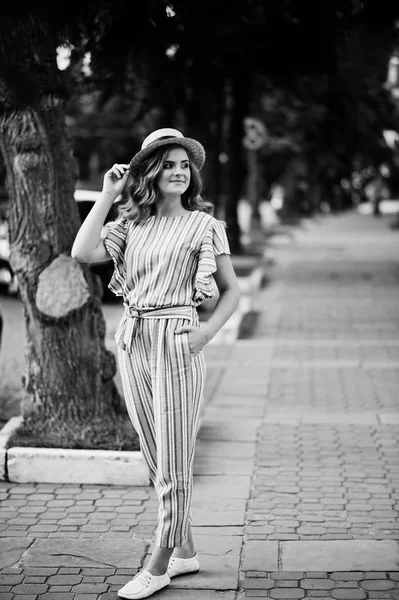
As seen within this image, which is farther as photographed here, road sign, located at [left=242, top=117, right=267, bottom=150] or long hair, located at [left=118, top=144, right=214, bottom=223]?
road sign, located at [left=242, top=117, right=267, bottom=150]

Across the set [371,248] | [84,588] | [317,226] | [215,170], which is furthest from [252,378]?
[317,226]

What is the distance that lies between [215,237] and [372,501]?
82.5 inches

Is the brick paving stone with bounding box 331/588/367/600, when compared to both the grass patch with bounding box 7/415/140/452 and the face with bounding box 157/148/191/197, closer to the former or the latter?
the face with bounding box 157/148/191/197

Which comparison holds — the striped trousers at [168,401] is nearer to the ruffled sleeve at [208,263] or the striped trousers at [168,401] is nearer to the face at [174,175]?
the ruffled sleeve at [208,263]

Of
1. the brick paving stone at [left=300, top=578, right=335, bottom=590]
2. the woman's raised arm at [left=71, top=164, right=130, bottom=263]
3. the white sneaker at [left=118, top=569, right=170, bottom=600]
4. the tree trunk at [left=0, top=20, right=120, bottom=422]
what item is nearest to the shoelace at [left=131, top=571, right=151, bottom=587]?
the white sneaker at [left=118, top=569, right=170, bottom=600]

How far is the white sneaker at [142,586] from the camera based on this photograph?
399 centimetres

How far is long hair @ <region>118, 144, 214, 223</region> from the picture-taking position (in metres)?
4.02

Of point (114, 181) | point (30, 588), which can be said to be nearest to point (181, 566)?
point (30, 588)

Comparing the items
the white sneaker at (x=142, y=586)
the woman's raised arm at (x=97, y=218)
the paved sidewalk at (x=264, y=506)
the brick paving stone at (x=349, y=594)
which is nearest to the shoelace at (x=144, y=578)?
the white sneaker at (x=142, y=586)

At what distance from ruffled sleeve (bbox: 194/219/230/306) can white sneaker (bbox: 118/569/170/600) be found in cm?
121

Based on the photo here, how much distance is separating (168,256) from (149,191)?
1.01 feet

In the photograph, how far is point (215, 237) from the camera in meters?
4.07

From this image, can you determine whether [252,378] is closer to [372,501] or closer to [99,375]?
[99,375]

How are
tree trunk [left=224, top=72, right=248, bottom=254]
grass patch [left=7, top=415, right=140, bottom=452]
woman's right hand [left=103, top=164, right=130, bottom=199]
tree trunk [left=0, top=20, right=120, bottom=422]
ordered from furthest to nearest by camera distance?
tree trunk [left=224, top=72, right=248, bottom=254], tree trunk [left=0, top=20, right=120, bottom=422], grass patch [left=7, top=415, right=140, bottom=452], woman's right hand [left=103, top=164, right=130, bottom=199]
